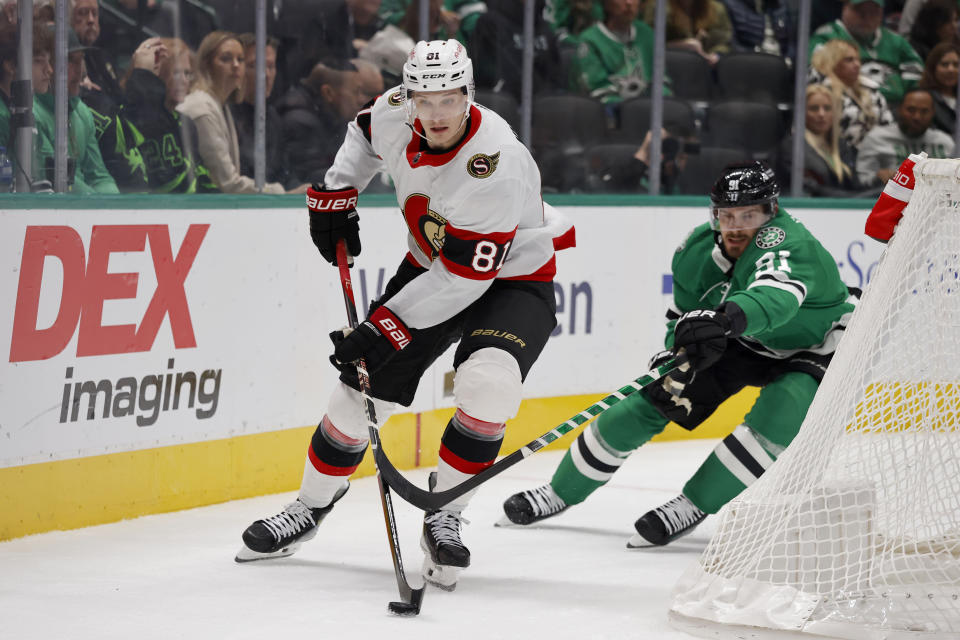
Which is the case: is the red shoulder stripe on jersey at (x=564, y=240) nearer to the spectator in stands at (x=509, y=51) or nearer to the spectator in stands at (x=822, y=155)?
the spectator in stands at (x=509, y=51)

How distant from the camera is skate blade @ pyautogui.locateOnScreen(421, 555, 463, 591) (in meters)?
2.66

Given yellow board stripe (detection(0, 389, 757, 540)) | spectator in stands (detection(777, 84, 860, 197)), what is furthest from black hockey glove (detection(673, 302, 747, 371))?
spectator in stands (detection(777, 84, 860, 197))

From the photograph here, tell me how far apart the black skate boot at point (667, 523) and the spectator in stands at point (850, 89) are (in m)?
2.76

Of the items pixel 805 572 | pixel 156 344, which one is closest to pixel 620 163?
pixel 156 344

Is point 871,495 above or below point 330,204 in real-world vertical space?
below

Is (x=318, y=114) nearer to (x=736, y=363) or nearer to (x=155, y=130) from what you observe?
(x=155, y=130)

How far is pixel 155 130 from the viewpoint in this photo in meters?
3.51

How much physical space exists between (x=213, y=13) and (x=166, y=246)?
2.47 ft

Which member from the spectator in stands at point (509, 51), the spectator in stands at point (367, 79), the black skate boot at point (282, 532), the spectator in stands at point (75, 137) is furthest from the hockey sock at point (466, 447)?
the spectator in stands at point (509, 51)

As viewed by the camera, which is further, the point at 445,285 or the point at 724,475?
the point at 724,475

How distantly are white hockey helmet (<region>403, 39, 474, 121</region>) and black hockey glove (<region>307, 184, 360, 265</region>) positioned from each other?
0.41 metres

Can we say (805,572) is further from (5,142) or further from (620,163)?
(620,163)

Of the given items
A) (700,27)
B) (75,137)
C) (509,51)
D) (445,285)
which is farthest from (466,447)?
(700,27)

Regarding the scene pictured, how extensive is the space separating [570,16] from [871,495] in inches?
110
